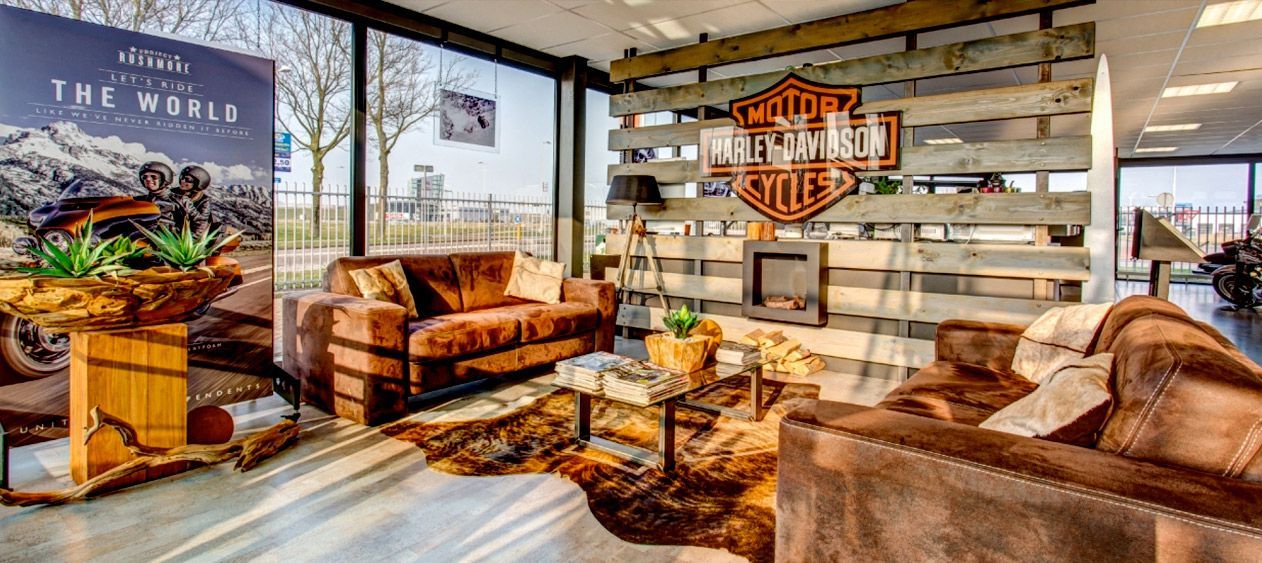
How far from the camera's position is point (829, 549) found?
1590 mm

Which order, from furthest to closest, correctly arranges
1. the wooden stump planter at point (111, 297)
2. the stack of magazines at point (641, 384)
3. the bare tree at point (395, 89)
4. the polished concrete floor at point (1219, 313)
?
1. the polished concrete floor at point (1219, 313)
2. the bare tree at point (395, 89)
3. the stack of magazines at point (641, 384)
4. the wooden stump planter at point (111, 297)

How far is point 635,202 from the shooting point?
537 cm

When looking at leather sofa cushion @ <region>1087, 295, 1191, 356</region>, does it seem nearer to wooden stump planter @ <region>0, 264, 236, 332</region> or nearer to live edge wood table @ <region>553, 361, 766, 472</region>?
live edge wood table @ <region>553, 361, 766, 472</region>

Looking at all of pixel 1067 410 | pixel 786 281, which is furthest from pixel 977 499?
pixel 786 281

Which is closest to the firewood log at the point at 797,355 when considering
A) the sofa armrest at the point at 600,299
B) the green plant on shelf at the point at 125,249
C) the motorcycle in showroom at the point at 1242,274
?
the sofa armrest at the point at 600,299

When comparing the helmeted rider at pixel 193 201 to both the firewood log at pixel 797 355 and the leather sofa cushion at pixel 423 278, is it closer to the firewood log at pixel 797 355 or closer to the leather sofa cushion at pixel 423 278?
the leather sofa cushion at pixel 423 278

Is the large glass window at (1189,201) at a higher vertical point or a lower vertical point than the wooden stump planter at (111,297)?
higher

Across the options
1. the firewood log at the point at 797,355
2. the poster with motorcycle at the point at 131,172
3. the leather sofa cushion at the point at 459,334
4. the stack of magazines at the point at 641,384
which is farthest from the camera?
the firewood log at the point at 797,355

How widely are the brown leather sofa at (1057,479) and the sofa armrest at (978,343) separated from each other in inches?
56.3

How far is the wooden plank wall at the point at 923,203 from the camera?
4156 mm

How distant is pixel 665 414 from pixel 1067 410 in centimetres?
157

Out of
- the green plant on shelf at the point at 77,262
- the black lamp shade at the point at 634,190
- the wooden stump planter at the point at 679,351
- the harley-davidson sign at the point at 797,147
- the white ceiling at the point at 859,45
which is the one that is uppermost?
the white ceiling at the point at 859,45

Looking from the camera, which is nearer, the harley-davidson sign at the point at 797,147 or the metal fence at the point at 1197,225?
the harley-davidson sign at the point at 797,147

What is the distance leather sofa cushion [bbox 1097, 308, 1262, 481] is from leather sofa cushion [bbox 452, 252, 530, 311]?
158 inches
